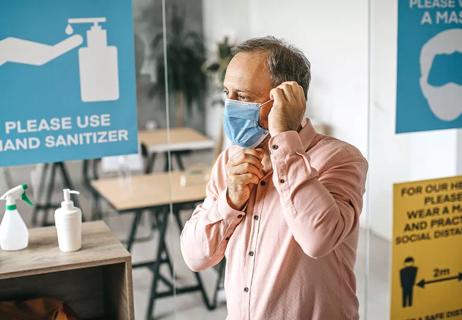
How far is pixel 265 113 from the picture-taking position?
1.57 m

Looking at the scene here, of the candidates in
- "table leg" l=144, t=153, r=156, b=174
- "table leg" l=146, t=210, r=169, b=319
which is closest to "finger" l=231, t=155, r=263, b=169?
"table leg" l=144, t=153, r=156, b=174

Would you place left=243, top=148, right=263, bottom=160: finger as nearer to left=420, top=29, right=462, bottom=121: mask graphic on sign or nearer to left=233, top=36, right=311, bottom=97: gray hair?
left=233, top=36, right=311, bottom=97: gray hair

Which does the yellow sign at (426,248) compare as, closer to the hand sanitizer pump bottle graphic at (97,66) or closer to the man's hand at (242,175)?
the hand sanitizer pump bottle graphic at (97,66)

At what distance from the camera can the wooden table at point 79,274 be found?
1.91 metres

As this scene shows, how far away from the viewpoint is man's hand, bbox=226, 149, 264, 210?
59.8 inches

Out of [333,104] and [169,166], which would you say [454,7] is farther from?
[169,166]

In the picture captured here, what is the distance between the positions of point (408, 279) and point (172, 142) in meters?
1.23

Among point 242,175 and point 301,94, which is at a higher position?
point 301,94

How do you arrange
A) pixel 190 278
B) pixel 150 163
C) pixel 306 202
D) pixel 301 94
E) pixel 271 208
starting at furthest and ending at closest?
pixel 190 278, pixel 150 163, pixel 271 208, pixel 301 94, pixel 306 202

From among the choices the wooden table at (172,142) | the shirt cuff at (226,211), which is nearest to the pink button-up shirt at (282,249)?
the shirt cuff at (226,211)

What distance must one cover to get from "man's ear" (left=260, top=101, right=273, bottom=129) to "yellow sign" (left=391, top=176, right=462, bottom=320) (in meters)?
1.42

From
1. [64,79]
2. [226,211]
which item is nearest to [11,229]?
[64,79]

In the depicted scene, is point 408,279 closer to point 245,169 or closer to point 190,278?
point 190,278

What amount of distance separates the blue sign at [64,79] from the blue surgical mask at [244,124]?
763mm
